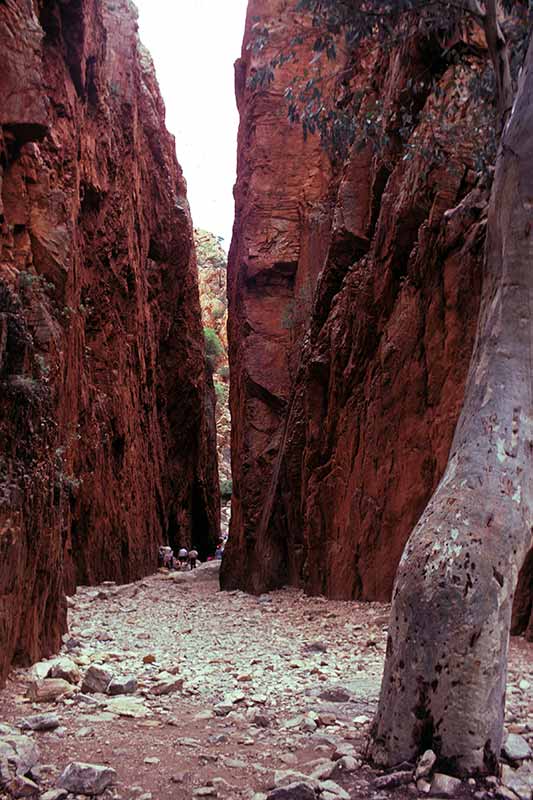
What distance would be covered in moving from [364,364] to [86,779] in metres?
9.92

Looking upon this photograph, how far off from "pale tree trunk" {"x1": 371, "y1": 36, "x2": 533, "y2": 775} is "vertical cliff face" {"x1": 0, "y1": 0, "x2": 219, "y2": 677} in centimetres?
368

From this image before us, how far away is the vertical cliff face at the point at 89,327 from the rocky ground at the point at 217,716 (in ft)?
3.19

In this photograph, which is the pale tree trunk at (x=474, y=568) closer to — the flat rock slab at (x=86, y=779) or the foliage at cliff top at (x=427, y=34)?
the flat rock slab at (x=86, y=779)

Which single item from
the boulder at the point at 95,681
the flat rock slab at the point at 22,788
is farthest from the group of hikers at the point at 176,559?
the flat rock slab at the point at 22,788

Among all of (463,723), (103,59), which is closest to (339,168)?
(103,59)

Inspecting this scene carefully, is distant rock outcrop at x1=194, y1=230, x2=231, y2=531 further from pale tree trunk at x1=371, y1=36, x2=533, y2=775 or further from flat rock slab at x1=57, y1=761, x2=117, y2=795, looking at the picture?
flat rock slab at x1=57, y1=761, x2=117, y2=795

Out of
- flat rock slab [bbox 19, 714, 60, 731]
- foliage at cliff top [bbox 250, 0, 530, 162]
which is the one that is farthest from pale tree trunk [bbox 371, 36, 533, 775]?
flat rock slab [bbox 19, 714, 60, 731]

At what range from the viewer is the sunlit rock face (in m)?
10.7

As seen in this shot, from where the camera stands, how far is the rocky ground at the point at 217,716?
3.81 m

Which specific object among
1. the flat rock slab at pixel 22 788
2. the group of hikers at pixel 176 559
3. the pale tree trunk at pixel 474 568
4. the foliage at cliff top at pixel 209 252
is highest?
the foliage at cliff top at pixel 209 252

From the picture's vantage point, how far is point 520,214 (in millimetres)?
5492

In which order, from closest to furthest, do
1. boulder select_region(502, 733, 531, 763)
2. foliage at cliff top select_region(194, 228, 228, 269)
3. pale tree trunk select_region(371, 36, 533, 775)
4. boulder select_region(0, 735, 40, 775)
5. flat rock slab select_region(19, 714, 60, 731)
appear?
boulder select_region(0, 735, 40, 775), pale tree trunk select_region(371, 36, 533, 775), boulder select_region(502, 733, 531, 763), flat rock slab select_region(19, 714, 60, 731), foliage at cliff top select_region(194, 228, 228, 269)

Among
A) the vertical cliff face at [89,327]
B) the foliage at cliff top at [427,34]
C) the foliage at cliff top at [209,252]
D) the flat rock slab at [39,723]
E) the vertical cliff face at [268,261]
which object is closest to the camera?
the flat rock slab at [39,723]

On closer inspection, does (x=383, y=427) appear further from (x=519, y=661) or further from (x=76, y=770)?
(x=76, y=770)
